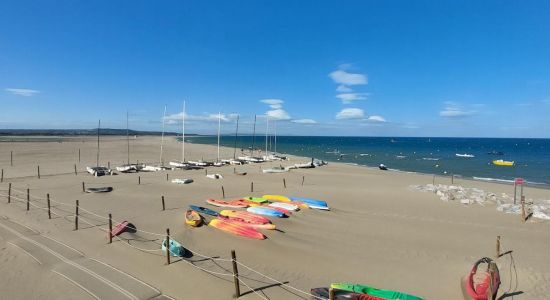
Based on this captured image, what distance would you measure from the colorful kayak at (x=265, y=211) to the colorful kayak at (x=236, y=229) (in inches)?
120

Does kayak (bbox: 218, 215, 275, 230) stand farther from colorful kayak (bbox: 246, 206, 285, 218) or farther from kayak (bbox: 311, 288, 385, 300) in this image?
kayak (bbox: 311, 288, 385, 300)

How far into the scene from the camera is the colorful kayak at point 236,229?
49.9 ft

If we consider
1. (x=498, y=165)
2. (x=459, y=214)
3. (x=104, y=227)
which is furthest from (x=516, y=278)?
(x=498, y=165)

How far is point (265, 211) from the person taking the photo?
19.1 m

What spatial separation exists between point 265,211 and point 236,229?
12.2 ft

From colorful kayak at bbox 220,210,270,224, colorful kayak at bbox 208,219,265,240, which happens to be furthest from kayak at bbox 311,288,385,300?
colorful kayak at bbox 220,210,270,224

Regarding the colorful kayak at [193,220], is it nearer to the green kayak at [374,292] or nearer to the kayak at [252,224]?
the kayak at [252,224]

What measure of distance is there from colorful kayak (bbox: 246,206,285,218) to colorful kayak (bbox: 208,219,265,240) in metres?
3.04

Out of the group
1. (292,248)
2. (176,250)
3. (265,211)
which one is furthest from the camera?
(265,211)

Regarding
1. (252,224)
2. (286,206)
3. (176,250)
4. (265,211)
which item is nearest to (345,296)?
(176,250)

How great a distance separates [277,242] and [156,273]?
5478 millimetres

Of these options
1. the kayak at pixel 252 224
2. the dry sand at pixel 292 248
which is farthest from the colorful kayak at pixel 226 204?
the kayak at pixel 252 224

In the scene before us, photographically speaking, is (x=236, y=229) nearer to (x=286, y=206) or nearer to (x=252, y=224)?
(x=252, y=224)

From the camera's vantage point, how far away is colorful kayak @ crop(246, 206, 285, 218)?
1875cm
